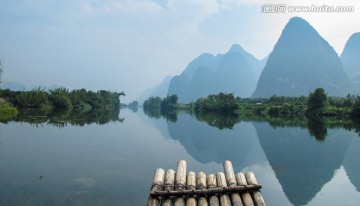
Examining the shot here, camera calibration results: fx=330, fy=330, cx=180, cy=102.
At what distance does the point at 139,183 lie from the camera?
50.3ft

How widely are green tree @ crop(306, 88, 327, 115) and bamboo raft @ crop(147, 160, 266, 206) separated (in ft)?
270

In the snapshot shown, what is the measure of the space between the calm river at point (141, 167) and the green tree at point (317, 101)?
54.0 meters

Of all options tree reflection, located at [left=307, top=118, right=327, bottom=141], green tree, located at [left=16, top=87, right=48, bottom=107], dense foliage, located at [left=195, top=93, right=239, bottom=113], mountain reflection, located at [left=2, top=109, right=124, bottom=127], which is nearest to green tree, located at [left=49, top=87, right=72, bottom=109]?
green tree, located at [left=16, top=87, right=48, bottom=107]

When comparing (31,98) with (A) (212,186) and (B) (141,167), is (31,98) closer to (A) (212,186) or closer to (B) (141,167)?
(B) (141,167)

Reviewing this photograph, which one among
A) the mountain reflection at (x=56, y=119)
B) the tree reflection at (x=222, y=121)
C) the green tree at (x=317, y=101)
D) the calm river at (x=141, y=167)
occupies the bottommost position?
the calm river at (x=141, y=167)

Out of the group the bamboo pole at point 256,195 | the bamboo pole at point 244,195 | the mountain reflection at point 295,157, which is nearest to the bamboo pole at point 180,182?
the bamboo pole at point 244,195

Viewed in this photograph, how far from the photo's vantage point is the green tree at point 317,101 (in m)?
84.1

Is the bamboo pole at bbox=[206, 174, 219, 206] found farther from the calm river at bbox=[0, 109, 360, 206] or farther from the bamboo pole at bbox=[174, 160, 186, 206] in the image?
the calm river at bbox=[0, 109, 360, 206]

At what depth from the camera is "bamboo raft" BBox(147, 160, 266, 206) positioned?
25.6 ft

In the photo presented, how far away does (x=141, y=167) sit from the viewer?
19109mm

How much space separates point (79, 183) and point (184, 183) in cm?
786

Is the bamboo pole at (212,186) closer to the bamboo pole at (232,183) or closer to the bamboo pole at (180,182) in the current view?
the bamboo pole at (232,183)

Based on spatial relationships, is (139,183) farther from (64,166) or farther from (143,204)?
(64,166)

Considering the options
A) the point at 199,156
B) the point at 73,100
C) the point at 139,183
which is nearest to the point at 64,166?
the point at 139,183
